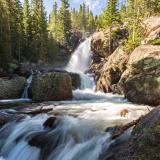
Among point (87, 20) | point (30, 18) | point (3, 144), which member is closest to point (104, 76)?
point (3, 144)

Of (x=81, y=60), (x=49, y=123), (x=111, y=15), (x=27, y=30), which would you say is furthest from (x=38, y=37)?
(x=49, y=123)

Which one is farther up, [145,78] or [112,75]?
[145,78]

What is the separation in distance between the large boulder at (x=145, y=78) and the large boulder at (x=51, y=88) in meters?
5.43

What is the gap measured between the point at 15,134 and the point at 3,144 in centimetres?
67

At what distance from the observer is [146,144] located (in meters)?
7.92

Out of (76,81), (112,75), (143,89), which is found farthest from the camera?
(76,81)

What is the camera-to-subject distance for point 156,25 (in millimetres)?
41781

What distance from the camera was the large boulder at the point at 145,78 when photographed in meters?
22.8

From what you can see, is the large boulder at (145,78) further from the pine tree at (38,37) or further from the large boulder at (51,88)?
the pine tree at (38,37)

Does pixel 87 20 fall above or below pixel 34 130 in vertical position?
above

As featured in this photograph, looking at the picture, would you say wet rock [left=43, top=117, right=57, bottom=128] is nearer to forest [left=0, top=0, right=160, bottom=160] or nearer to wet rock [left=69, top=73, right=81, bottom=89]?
forest [left=0, top=0, right=160, bottom=160]

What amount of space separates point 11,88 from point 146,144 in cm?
2299

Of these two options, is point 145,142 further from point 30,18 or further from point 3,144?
point 30,18

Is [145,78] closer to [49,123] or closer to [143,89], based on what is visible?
[143,89]
